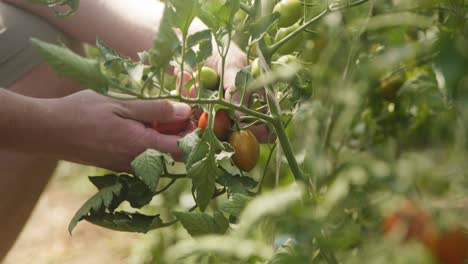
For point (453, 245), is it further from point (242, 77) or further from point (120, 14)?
point (120, 14)

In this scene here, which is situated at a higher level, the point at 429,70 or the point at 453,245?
the point at 453,245

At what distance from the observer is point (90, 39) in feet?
5.42

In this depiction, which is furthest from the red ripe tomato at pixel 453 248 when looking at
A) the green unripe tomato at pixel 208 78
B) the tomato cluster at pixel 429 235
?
the green unripe tomato at pixel 208 78

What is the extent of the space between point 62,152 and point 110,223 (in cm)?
32

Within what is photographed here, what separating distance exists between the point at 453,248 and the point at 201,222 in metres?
0.36

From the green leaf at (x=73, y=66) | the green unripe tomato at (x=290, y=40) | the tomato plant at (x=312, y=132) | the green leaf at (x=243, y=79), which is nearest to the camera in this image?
the tomato plant at (x=312, y=132)

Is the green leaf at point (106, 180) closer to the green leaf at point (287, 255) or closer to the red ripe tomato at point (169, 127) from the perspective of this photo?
the red ripe tomato at point (169, 127)

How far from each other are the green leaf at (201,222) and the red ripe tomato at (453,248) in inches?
13.2

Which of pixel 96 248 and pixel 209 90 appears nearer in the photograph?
pixel 209 90

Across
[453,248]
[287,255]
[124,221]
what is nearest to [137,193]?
[124,221]

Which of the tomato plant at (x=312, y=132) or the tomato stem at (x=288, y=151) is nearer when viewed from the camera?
the tomato plant at (x=312, y=132)

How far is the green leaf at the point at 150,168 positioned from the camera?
905mm

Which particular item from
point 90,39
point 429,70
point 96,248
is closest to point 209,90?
point 429,70

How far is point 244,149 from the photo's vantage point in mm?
1012
